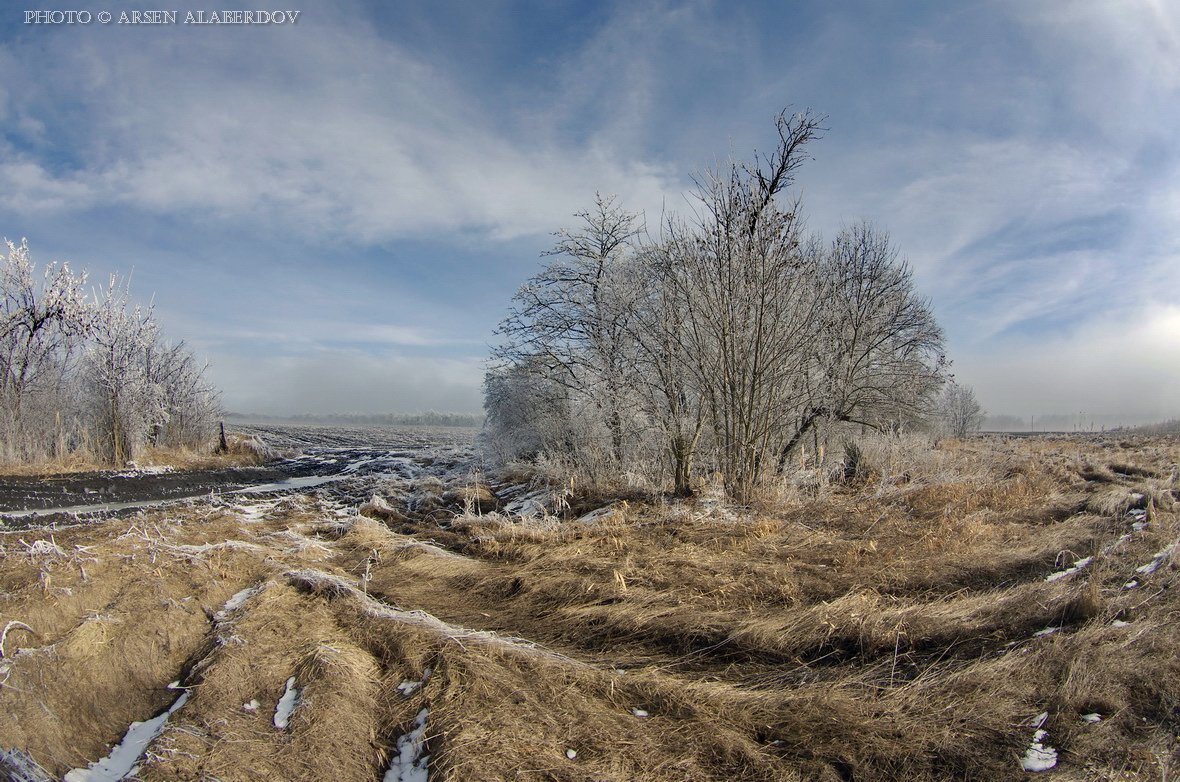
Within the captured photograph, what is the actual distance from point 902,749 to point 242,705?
3370 millimetres

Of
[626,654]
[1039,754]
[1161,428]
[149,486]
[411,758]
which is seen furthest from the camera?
[1161,428]

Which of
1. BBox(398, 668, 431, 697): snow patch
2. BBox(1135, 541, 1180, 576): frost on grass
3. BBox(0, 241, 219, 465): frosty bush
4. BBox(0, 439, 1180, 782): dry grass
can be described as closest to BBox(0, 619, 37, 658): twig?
BBox(0, 439, 1180, 782): dry grass

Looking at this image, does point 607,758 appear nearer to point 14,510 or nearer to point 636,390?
point 636,390

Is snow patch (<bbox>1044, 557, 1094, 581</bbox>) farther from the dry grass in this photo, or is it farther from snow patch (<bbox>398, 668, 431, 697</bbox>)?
snow patch (<bbox>398, 668, 431, 697</bbox>)

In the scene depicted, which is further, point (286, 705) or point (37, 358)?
point (37, 358)

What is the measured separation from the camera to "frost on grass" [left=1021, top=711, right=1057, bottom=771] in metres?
2.39

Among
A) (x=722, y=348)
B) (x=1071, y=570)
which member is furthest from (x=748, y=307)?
(x=1071, y=570)

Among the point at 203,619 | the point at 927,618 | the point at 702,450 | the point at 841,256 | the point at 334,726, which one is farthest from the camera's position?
the point at 841,256

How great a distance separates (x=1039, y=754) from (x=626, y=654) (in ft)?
7.18

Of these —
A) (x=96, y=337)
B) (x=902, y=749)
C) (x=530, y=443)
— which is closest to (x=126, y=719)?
(x=902, y=749)

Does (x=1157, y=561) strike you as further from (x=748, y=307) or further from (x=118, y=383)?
(x=118, y=383)

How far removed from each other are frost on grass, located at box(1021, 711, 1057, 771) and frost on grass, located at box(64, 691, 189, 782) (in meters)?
3.93

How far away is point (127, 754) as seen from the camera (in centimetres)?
286

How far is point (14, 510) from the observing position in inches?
386
